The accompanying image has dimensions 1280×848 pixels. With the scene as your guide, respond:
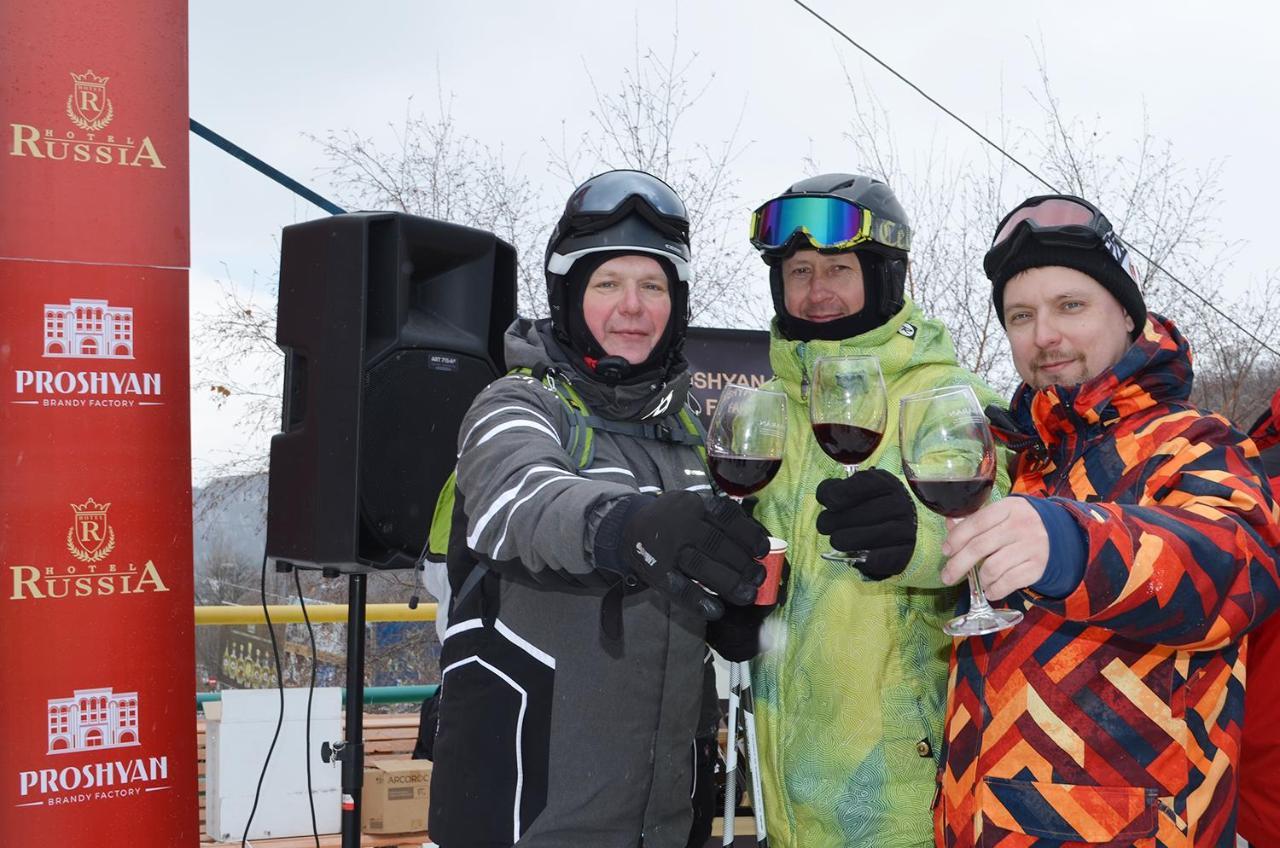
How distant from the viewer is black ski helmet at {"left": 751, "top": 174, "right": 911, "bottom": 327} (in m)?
2.25

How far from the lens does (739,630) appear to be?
1.92 metres

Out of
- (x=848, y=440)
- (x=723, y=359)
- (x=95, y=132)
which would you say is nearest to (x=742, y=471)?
(x=848, y=440)

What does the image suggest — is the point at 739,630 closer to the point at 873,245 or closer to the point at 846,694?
the point at 846,694

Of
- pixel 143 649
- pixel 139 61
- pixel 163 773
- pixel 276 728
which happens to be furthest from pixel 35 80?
pixel 276 728

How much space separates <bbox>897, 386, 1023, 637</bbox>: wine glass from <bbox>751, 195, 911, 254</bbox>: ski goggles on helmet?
86cm

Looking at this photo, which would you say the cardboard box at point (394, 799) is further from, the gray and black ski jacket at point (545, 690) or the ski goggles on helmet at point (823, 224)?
the ski goggles on helmet at point (823, 224)

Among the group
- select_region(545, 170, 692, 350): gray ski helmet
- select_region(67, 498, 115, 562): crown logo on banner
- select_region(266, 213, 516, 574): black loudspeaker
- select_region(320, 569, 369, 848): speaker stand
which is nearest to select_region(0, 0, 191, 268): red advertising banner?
select_region(266, 213, 516, 574): black loudspeaker

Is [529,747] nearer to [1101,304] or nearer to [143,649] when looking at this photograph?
[1101,304]

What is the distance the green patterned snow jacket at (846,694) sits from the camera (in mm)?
→ 1939

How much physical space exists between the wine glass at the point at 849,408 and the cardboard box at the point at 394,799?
8.24 feet

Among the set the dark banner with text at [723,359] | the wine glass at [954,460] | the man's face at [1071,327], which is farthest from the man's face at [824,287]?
the dark banner with text at [723,359]

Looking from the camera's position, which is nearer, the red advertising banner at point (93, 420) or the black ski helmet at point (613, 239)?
the black ski helmet at point (613, 239)

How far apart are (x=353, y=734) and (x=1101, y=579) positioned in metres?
2.20

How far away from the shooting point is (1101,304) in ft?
5.79
